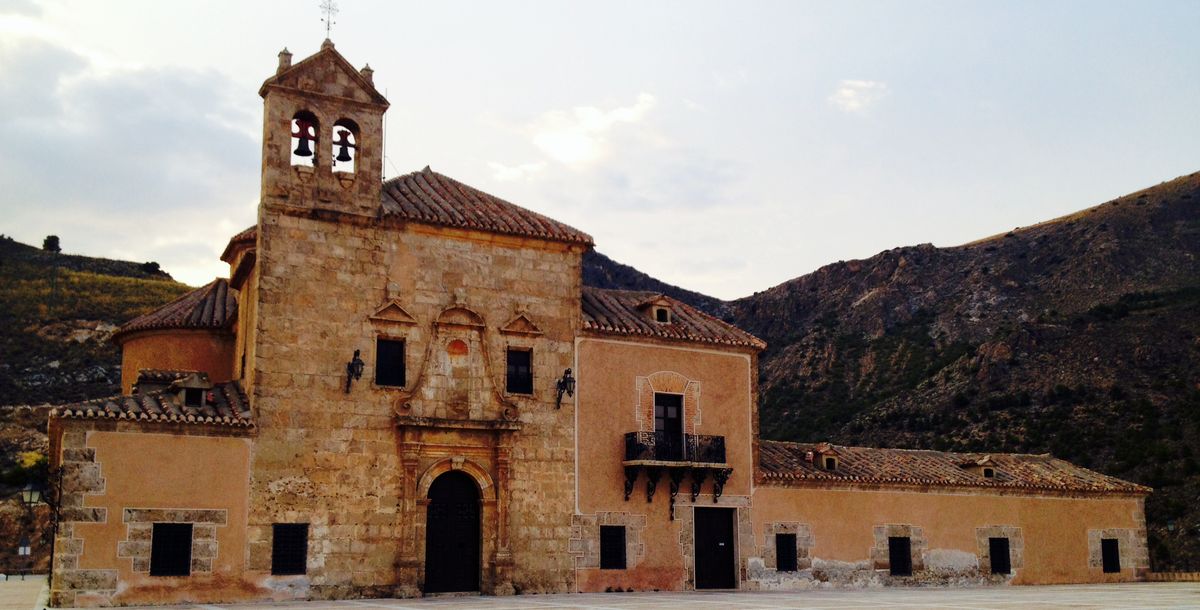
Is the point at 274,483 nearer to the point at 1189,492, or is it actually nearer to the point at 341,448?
the point at 341,448

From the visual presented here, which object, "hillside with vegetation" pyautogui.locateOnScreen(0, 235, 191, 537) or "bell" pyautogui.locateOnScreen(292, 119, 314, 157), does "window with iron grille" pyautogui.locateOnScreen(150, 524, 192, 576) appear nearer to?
"bell" pyautogui.locateOnScreen(292, 119, 314, 157)

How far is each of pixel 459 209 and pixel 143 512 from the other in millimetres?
8617

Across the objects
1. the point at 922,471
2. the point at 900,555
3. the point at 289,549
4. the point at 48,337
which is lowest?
the point at 900,555

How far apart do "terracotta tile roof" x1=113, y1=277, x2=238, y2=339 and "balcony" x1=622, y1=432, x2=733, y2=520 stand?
995 centimetres

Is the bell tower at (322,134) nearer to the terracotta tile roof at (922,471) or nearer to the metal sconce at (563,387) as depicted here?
the metal sconce at (563,387)

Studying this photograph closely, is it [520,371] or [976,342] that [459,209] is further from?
[976,342]

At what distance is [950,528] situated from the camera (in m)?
27.3

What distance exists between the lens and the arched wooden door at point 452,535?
21.5 metres

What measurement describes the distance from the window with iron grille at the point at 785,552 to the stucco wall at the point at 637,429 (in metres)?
1.07

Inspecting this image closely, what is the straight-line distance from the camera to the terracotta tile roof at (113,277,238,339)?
2584 centimetres

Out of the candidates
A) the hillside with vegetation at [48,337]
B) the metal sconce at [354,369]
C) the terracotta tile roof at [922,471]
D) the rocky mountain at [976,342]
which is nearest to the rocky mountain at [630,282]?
the rocky mountain at [976,342]

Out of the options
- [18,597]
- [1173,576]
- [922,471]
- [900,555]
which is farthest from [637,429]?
[1173,576]

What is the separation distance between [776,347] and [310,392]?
45.8 metres

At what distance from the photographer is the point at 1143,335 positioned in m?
47.1
